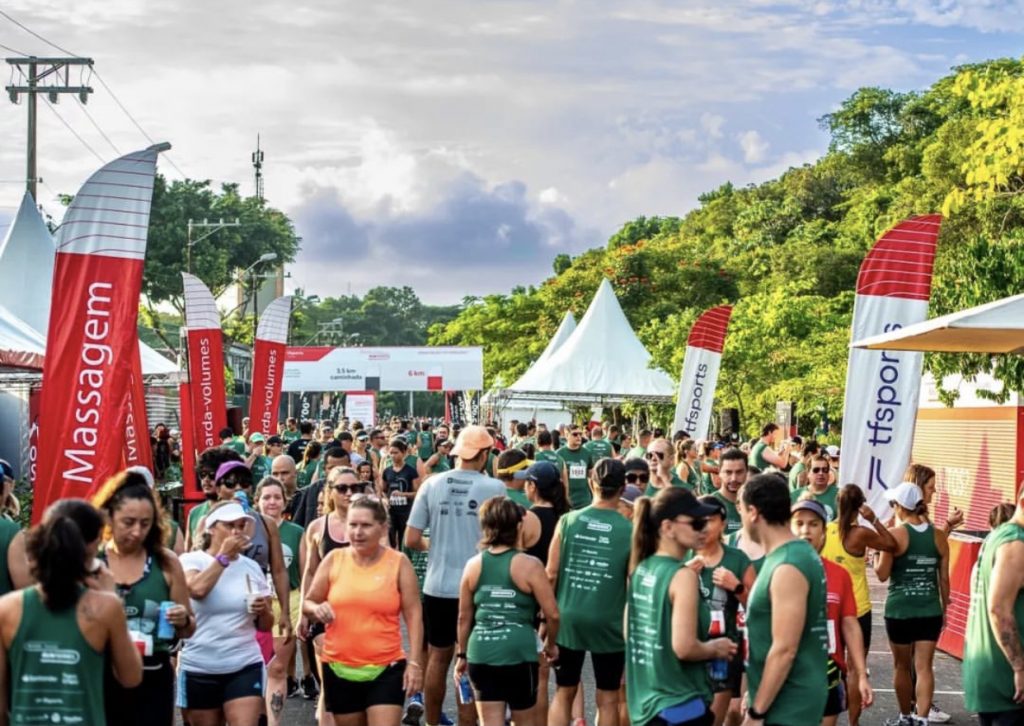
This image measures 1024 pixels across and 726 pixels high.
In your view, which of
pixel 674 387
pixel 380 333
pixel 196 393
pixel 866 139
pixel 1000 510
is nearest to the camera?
pixel 1000 510

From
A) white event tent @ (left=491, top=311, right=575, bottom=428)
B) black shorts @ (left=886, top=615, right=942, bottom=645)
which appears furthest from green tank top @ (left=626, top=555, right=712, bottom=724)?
white event tent @ (left=491, top=311, right=575, bottom=428)

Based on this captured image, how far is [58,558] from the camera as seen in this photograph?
501cm

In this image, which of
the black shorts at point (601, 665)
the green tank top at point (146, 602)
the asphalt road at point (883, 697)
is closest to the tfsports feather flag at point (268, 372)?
the asphalt road at point (883, 697)

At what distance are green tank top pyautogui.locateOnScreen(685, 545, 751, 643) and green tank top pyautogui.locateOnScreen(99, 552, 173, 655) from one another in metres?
2.53

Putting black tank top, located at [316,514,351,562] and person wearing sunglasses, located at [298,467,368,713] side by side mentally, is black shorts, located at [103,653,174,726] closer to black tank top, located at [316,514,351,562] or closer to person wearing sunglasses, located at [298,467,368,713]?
person wearing sunglasses, located at [298,467,368,713]

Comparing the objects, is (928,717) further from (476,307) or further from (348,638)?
(476,307)

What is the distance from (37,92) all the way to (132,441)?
52.4 ft

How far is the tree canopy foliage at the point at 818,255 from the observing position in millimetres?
16094

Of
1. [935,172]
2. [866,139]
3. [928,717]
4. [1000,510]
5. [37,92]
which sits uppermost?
[866,139]

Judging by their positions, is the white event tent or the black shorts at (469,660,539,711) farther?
the white event tent

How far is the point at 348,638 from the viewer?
729 centimetres

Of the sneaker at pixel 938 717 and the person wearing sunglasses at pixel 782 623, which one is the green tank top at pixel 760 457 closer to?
the sneaker at pixel 938 717

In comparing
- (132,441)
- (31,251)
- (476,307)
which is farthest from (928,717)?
(476,307)

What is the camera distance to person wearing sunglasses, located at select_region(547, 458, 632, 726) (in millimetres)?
8266
